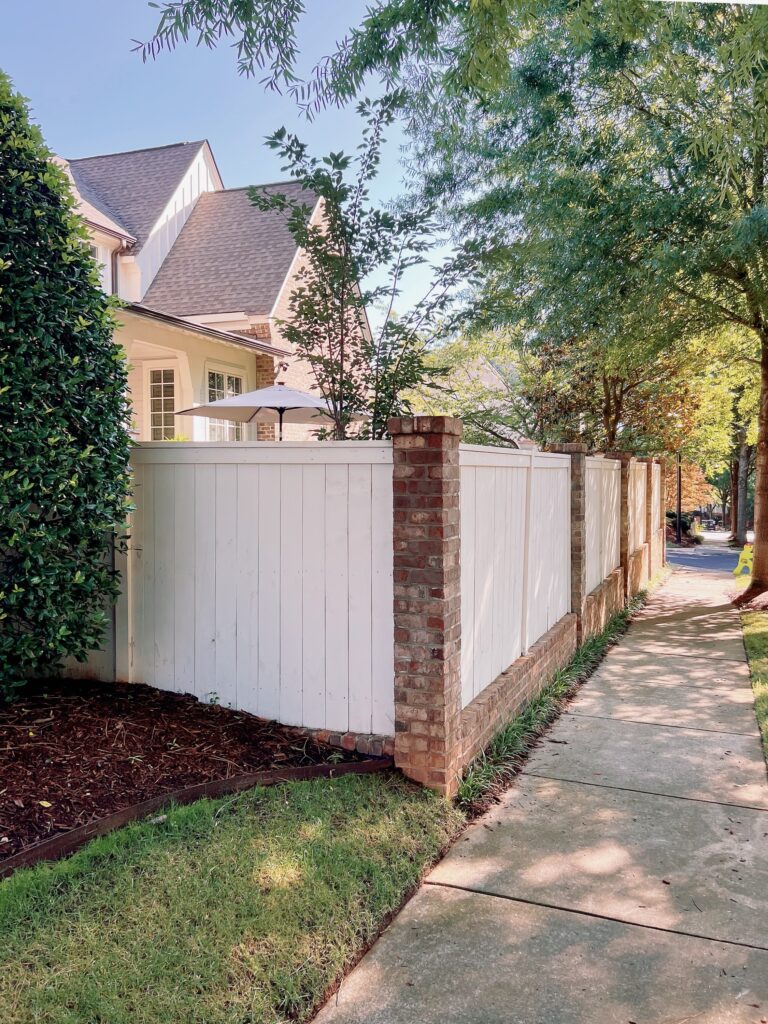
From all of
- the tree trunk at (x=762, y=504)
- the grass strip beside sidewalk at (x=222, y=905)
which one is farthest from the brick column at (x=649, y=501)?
the grass strip beside sidewalk at (x=222, y=905)

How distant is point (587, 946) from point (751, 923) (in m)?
0.69

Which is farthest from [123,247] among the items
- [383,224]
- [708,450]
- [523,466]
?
[708,450]

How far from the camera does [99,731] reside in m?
3.99

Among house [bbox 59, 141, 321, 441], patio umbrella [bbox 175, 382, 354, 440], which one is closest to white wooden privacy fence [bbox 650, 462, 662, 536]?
house [bbox 59, 141, 321, 441]

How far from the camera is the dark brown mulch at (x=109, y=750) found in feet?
10.8

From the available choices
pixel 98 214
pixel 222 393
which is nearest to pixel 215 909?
pixel 222 393

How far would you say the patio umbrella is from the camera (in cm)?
828

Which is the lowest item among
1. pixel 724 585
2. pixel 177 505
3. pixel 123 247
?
pixel 724 585

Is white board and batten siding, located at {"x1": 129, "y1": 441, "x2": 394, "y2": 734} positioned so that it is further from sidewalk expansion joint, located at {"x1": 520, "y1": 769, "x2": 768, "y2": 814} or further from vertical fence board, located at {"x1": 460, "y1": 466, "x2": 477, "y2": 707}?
sidewalk expansion joint, located at {"x1": 520, "y1": 769, "x2": 768, "y2": 814}

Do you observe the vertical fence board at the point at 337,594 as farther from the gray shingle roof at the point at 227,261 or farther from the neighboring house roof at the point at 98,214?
the neighboring house roof at the point at 98,214

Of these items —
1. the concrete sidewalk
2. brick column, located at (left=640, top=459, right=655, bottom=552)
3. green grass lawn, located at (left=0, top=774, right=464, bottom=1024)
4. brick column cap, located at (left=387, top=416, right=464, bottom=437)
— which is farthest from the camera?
brick column, located at (left=640, top=459, right=655, bottom=552)

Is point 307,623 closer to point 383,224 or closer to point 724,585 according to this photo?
point 383,224

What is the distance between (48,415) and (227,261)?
38.7ft

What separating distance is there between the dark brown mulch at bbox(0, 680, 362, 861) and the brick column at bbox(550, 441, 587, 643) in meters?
3.90
